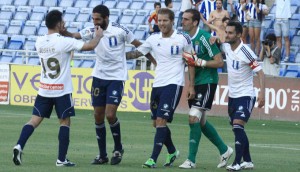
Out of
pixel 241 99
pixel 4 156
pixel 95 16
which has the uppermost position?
pixel 95 16

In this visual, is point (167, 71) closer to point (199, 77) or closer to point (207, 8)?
point (199, 77)

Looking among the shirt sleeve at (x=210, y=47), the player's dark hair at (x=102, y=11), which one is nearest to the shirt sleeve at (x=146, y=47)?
the player's dark hair at (x=102, y=11)

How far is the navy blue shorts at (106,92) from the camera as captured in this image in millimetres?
14742

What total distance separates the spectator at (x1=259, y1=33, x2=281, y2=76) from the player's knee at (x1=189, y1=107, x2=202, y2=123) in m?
11.7

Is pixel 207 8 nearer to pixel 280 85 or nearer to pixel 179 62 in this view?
pixel 280 85

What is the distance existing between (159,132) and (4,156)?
252cm

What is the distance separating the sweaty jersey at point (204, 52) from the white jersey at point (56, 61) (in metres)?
1.80

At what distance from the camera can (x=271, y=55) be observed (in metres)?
26.3

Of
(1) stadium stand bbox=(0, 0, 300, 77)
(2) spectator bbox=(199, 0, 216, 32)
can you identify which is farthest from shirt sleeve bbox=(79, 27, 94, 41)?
(1) stadium stand bbox=(0, 0, 300, 77)

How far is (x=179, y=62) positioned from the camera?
47.5 feet

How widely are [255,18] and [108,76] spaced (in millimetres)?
13762

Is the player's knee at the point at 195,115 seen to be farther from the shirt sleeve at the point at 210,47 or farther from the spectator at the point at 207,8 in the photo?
the spectator at the point at 207,8

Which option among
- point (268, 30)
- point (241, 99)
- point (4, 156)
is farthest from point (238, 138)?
point (268, 30)

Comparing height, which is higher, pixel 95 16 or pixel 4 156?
pixel 95 16
